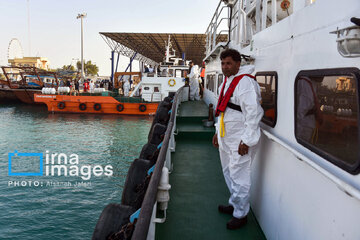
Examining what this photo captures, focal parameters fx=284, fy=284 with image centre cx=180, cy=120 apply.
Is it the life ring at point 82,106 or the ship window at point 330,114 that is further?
the life ring at point 82,106

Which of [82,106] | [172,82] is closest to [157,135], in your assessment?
[172,82]

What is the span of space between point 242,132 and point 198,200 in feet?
4.57

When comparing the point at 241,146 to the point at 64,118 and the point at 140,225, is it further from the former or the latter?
the point at 64,118

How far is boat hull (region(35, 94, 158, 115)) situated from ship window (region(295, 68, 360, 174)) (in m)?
21.0

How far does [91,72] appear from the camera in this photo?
102312 mm

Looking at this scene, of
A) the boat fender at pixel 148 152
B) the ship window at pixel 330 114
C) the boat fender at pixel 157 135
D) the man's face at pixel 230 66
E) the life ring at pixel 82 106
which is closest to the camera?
the ship window at pixel 330 114

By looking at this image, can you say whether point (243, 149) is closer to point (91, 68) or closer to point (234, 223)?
point (234, 223)

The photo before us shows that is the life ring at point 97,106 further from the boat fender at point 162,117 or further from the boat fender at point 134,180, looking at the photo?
the boat fender at point 134,180

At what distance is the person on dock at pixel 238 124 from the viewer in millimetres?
2807

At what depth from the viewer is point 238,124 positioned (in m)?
3.00

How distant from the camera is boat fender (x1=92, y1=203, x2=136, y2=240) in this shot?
289cm

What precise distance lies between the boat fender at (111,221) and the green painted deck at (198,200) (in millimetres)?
402

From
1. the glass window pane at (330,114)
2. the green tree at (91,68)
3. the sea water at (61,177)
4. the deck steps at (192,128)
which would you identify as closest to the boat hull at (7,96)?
the sea water at (61,177)

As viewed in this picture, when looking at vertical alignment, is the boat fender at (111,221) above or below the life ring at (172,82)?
below
